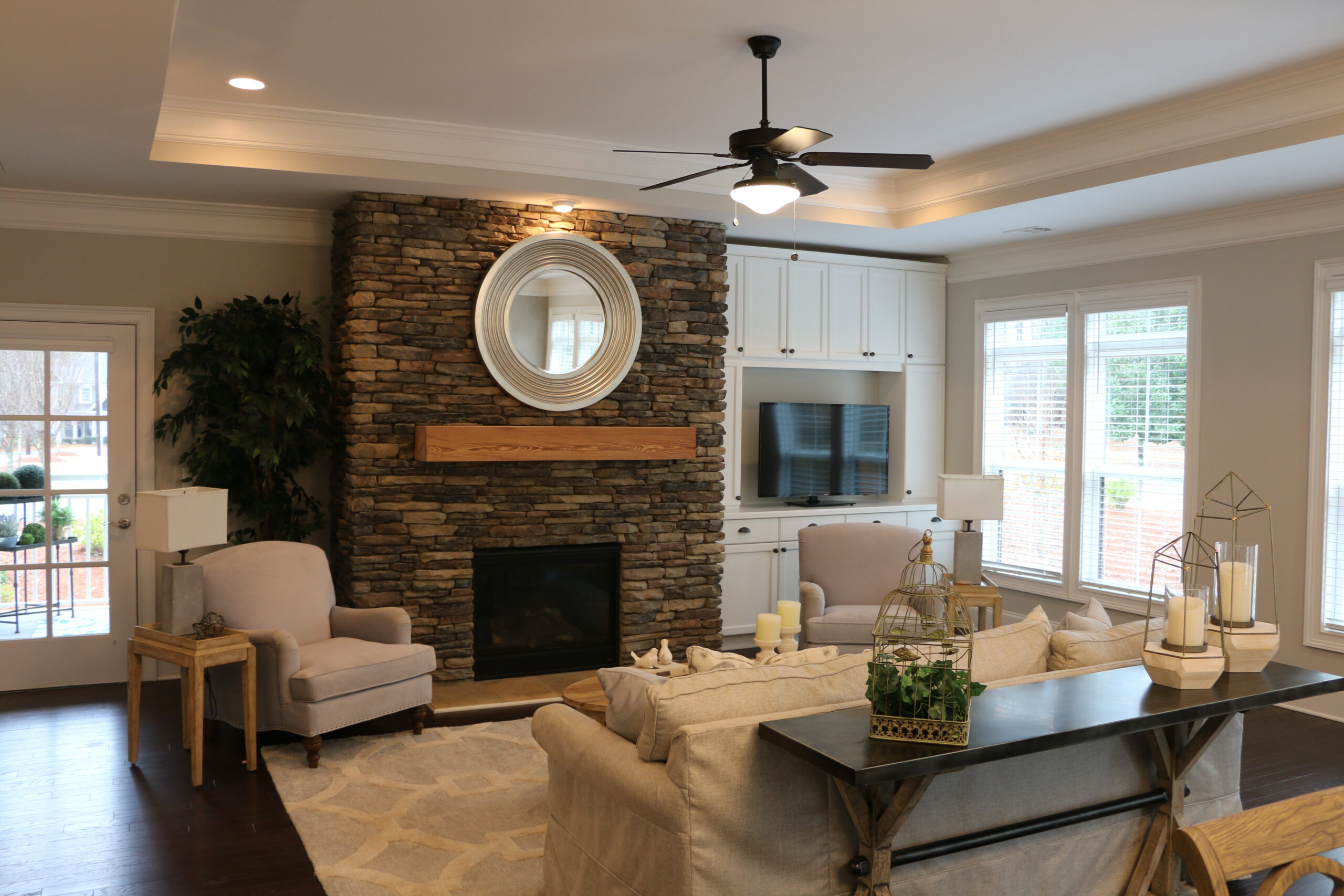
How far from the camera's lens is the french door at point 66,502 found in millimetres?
5285

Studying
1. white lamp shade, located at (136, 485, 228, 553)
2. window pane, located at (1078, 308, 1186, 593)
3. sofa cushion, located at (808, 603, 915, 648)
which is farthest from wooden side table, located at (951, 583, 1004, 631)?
white lamp shade, located at (136, 485, 228, 553)

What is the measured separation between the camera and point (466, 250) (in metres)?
5.38

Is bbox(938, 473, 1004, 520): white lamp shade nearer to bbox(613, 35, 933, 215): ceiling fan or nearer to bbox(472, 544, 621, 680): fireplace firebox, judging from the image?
bbox(472, 544, 621, 680): fireplace firebox

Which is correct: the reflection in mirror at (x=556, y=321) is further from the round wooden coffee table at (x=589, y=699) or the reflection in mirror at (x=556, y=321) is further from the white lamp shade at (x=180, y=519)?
the round wooden coffee table at (x=589, y=699)

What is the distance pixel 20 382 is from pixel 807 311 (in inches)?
184

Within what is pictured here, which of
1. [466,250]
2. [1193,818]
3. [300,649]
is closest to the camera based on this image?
[1193,818]

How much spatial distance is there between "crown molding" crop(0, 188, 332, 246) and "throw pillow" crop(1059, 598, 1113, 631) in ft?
14.7

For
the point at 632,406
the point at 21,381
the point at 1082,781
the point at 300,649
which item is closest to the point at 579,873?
the point at 1082,781

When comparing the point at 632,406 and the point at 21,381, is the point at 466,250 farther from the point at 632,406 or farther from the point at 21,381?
the point at 21,381

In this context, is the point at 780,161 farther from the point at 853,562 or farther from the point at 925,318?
the point at 925,318

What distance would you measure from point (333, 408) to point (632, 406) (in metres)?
1.71

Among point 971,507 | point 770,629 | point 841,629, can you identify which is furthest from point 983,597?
point 770,629

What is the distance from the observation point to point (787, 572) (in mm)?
6555

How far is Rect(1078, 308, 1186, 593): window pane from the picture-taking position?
227 inches
